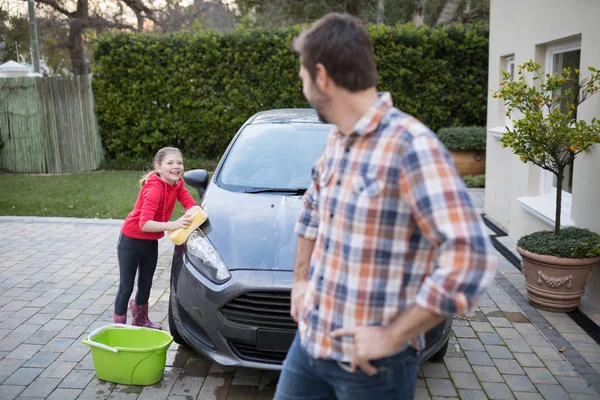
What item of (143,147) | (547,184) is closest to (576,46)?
(547,184)

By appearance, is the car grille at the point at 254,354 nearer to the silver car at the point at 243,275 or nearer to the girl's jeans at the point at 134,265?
the silver car at the point at 243,275

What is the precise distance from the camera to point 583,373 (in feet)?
12.6

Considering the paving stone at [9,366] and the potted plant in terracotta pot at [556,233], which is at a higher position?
the potted plant in terracotta pot at [556,233]

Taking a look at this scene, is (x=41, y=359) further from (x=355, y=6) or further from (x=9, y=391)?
(x=355, y=6)

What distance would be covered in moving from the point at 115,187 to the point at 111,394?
26.6ft

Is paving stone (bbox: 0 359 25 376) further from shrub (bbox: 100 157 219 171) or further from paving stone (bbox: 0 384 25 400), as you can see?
shrub (bbox: 100 157 219 171)

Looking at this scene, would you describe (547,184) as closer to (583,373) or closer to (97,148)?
(583,373)

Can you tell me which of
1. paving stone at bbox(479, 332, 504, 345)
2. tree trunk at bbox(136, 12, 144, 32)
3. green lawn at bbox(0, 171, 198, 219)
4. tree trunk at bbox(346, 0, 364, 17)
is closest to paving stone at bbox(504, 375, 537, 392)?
paving stone at bbox(479, 332, 504, 345)

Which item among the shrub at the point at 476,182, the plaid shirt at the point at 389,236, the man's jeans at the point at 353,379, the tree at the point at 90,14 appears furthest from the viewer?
the tree at the point at 90,14

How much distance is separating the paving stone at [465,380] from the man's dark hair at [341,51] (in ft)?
8.90

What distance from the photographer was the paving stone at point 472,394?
3502 mm

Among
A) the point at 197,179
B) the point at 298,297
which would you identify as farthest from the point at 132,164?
the point at 298,297

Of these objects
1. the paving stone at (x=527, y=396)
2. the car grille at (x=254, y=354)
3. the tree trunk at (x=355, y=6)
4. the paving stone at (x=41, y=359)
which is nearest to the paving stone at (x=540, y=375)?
the paving stone at (x=527, y=396)

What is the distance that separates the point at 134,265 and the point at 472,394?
95.8 inches
